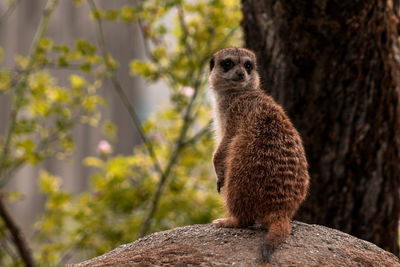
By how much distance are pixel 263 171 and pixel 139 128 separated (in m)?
2.89

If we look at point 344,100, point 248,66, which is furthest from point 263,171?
point 344,100

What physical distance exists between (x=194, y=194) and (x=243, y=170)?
8.47 ft

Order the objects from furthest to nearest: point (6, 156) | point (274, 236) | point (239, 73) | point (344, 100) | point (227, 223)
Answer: point (6, 156), point (344, 100), point (239, 73), point (227, 223), point (274, 236)

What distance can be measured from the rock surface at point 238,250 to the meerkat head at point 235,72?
1.07 metres

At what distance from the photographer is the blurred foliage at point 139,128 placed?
5.05m

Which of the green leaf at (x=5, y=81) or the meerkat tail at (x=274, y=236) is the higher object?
the green leaf at (x=5, y=81)

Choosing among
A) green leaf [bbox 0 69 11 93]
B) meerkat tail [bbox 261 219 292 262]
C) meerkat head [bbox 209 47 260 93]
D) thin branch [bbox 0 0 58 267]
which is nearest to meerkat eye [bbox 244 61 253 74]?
meerkat head [bbox 209 47 260 93]

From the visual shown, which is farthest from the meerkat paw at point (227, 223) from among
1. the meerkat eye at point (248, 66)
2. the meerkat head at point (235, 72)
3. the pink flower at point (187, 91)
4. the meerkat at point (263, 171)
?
the pink flower at point (187, 91)

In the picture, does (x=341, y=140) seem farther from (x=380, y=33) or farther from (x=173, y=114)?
(x=173, y=114)

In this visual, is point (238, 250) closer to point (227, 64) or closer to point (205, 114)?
point (227, 64)

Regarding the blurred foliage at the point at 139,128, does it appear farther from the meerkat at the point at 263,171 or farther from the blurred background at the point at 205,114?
the meerkat at the point at 263,171

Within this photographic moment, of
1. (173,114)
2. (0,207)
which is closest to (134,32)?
(173,114)

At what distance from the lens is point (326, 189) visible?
4.08 metres

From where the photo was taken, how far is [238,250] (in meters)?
2.53
